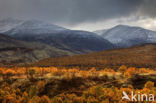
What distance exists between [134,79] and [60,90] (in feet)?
78.2

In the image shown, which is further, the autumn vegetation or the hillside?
the hillside

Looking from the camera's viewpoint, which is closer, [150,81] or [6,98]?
[150,81]

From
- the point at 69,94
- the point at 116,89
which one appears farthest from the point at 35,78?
the point at 116,89

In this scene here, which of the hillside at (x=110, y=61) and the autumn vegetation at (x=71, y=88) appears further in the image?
the hillside at (x=110, y=61)

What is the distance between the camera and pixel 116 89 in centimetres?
4641

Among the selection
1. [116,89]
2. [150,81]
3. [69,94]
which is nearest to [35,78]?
[69,94]

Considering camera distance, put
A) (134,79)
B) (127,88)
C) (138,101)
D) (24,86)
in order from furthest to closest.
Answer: (24,86)
(134,79)
(127,88)
(138,101)

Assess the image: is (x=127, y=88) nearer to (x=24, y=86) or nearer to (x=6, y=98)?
(x=24, y=86)

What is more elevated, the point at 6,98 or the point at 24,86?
the point at 24,86

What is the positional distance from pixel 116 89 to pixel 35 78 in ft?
89.4

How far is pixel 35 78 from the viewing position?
5412 cm

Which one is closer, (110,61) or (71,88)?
(71,88)

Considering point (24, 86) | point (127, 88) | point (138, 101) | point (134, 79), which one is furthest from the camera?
point (24, 86)

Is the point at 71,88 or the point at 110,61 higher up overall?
the point at 110,61
